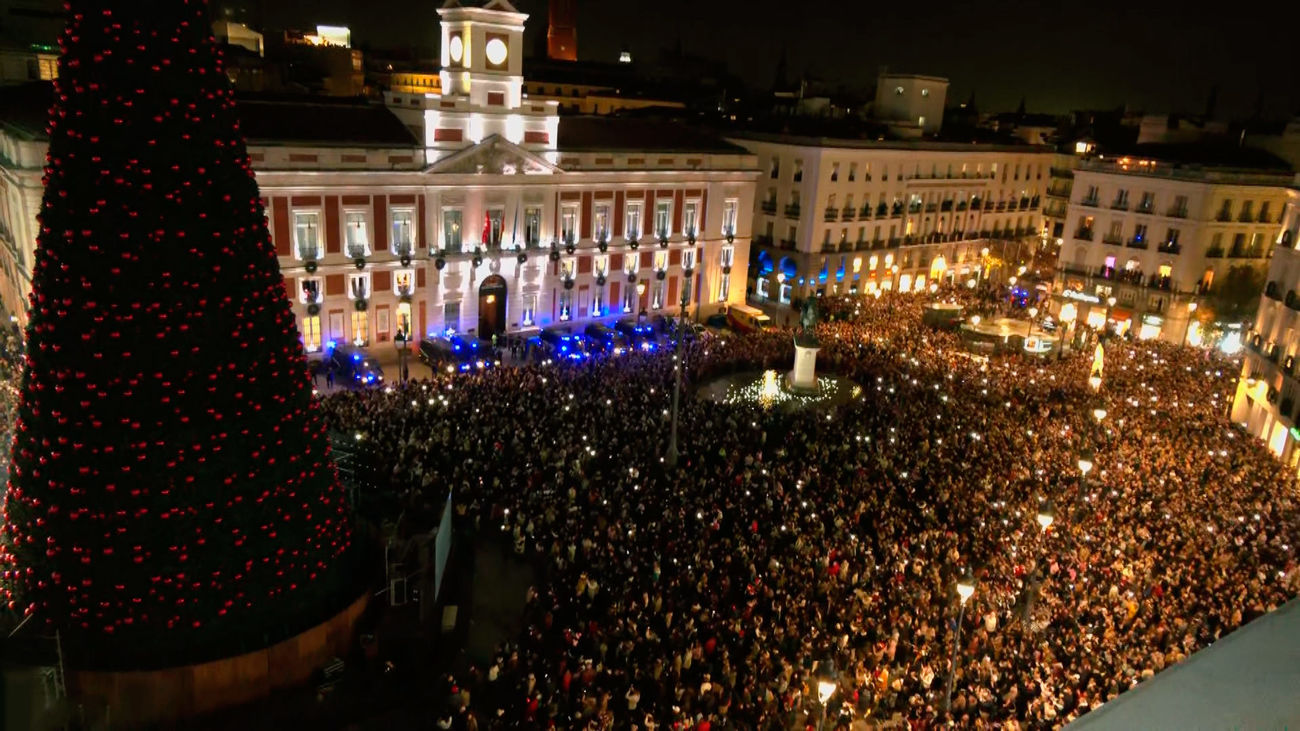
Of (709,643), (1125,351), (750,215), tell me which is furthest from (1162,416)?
(750,215)

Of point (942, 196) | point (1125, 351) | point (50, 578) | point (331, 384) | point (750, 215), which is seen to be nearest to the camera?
point (50, 578)

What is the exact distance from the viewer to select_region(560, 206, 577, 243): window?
43375mm

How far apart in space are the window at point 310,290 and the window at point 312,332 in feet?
2.43

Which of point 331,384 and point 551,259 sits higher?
point 551,259

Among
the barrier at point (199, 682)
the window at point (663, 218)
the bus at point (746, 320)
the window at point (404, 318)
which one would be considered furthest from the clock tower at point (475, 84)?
the barrier at point (199, 682)

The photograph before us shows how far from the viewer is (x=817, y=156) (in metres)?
52.5

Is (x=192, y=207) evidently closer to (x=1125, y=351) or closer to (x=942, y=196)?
(x=1125, y=351)

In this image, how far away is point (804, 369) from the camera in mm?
34531

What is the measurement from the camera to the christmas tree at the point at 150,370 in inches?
464

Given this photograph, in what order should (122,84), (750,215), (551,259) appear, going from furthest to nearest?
(750,215) → (551,259) → (122,84)

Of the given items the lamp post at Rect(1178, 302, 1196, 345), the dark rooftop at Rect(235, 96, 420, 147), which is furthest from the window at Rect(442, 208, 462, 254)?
the lamp post at Rect(1178, 302, 1196, 345)

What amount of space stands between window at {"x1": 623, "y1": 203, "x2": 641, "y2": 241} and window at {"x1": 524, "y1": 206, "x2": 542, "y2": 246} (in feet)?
17.2

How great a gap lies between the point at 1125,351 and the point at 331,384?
3539 centimetres

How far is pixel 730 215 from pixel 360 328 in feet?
73.0
